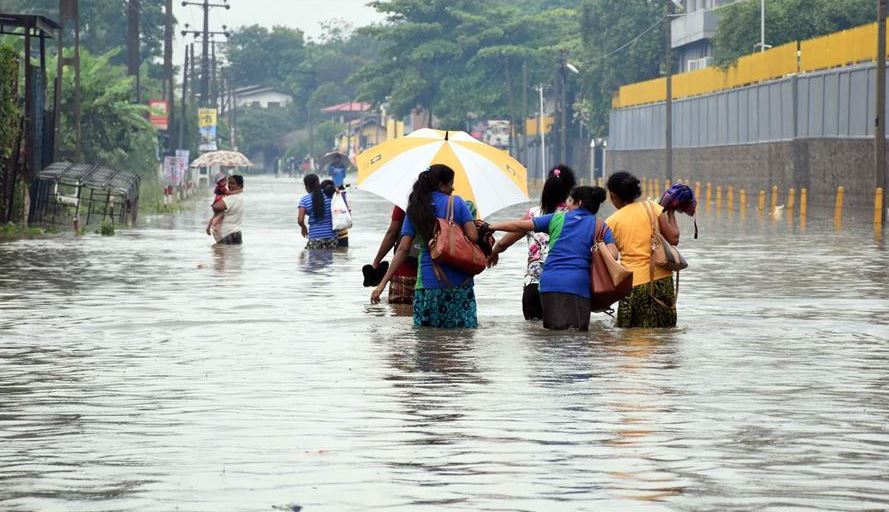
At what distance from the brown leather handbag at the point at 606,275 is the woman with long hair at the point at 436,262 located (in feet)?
3.16

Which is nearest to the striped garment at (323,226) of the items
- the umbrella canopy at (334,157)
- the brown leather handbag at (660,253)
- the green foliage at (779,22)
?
the brown leather handbag at (660,253)

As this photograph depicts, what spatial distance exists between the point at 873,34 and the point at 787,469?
50.9 m

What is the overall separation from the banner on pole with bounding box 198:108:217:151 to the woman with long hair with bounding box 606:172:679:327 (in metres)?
101

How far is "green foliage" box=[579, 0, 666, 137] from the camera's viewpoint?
4129 inches

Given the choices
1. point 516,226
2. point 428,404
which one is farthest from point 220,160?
point 428,404

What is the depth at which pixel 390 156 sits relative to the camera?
18.7 meters

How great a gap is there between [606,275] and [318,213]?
49.9ft

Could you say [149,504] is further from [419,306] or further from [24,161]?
[24,161]

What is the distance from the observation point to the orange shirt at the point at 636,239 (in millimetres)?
16234

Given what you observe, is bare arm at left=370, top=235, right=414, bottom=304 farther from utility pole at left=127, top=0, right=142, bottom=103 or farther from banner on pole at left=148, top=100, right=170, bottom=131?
banner on pole at left=148, top=100, right=170, bottom=131

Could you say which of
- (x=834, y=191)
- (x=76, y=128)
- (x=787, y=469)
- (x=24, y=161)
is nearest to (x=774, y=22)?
(x=834, y=191)

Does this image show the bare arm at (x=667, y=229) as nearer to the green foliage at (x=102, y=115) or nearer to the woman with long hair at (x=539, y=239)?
the woman with long hair at (x=539, y=239)

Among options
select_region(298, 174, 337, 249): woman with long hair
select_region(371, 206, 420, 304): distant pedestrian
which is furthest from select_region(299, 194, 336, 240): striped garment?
select_region(371, 206, 420, 304): distant pedestrian

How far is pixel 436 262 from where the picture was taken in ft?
52.1
